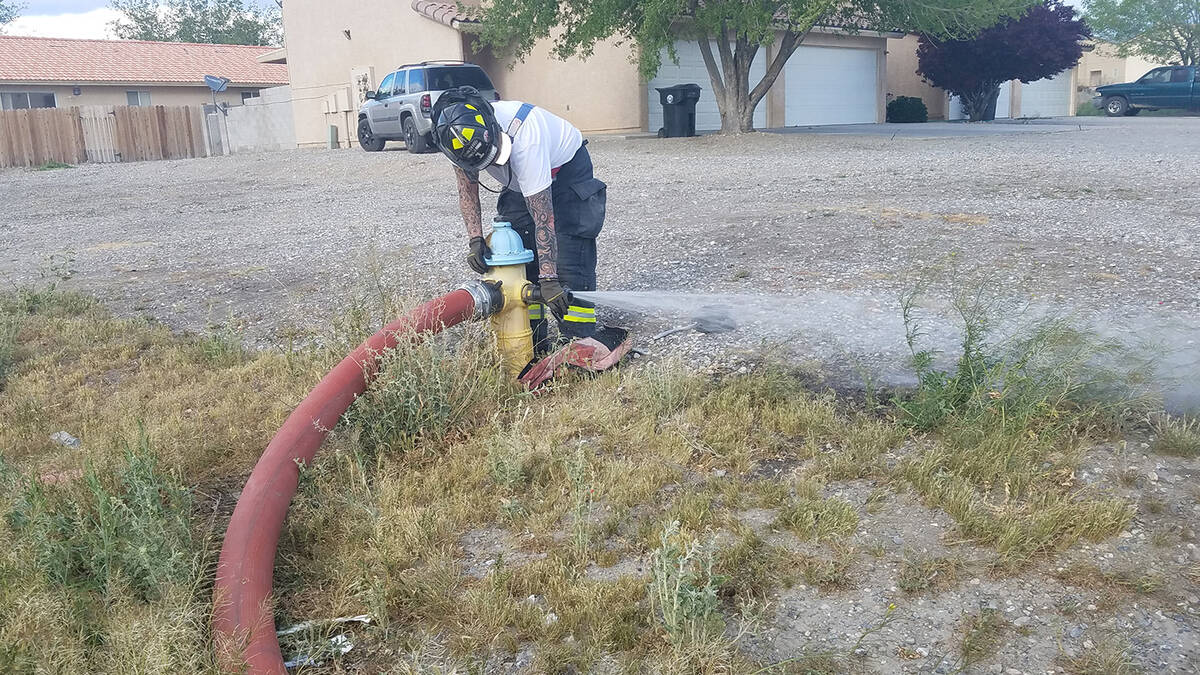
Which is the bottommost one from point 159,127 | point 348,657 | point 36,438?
point 348,657

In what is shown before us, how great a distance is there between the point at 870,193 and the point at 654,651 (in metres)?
7.90

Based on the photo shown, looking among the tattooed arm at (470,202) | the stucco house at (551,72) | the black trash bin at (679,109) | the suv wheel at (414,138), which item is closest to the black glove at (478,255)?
the tattooed arm at (470,202)

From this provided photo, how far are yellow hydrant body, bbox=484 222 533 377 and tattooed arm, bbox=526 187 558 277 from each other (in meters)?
0.07

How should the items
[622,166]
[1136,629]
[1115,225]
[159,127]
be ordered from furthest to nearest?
1. [159,127]
2. [622,166]
3. [1115,225]
4. [1136,629]

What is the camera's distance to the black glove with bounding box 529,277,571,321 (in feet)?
13.2

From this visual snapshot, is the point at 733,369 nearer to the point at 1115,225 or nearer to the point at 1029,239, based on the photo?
the point at 1029,239

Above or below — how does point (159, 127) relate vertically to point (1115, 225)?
above

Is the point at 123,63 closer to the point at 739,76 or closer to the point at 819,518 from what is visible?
the point at 739,76

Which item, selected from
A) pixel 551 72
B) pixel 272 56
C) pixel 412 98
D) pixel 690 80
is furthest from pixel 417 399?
pixel 272 56

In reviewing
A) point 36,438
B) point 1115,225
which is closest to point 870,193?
point 1115,225

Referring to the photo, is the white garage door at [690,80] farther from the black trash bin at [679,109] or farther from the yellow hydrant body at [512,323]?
the yellow hydrant body at [512,323]

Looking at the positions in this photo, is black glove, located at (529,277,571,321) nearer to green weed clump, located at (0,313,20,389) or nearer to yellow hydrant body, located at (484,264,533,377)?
yellow hydrant body, located at (484,264,533,377)

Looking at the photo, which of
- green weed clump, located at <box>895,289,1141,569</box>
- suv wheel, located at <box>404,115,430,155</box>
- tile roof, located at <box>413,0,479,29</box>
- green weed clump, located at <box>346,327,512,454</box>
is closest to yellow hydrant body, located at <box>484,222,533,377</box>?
green weed clump, located at <box>346,327,512,454</box>

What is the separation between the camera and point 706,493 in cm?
315
